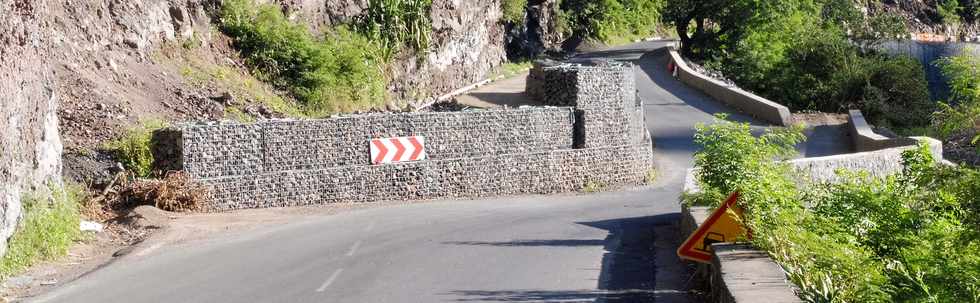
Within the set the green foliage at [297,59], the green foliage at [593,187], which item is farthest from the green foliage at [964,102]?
the green foliage at [297,59]

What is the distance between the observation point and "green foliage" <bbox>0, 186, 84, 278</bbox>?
16.8 metres

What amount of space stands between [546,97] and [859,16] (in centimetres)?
4284

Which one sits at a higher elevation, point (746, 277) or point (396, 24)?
point (396, 24)

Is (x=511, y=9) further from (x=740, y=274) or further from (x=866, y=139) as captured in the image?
(x=740, y=274)

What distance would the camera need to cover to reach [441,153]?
85.4 feet

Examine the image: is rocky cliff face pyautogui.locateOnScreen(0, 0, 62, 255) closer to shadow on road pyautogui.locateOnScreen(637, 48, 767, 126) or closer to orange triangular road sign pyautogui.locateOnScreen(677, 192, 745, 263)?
orange triangular road sign pyautogui.locateOnScreen(677, 192, 745, 263)

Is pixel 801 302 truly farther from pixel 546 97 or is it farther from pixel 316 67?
pixel 316 67

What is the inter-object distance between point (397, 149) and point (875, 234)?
1494cm

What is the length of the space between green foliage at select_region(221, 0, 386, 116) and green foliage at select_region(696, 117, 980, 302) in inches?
763

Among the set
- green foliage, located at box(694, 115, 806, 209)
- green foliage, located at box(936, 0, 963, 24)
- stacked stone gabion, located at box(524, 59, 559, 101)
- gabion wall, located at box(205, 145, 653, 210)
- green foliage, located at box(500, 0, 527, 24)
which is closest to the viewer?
green foliage, located at box(694, 115, 806, 209)

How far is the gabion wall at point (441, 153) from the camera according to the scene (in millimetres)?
23156

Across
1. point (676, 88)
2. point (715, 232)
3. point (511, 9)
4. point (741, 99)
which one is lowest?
point (715, 232)

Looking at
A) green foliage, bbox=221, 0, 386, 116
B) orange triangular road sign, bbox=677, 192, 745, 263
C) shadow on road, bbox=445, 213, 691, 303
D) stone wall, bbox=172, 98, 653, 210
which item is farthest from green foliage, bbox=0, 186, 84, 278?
green foliage, bbox=221, 0, 386, 116

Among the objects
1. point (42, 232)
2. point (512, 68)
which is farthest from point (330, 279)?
point (512, 68)
